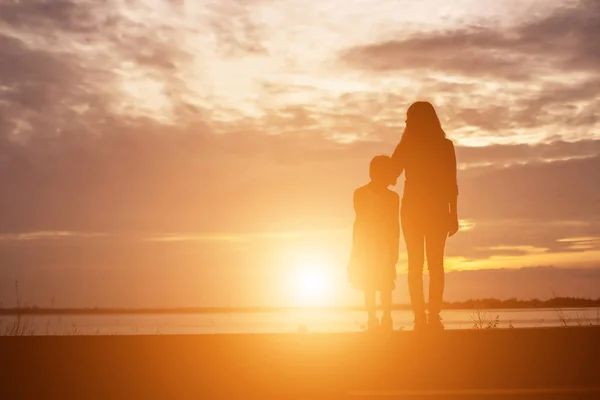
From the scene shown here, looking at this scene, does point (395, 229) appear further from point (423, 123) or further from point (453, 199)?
point (423, 123)

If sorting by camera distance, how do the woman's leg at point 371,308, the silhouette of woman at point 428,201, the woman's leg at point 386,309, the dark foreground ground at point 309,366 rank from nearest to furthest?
the dark foreground ground at point 309,366 → the silhouette of woman at point 428,201 → the woman's leg at point 386,309 → the woman's leg at point 371,308

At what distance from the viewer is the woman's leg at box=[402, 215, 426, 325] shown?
1004 centimetres

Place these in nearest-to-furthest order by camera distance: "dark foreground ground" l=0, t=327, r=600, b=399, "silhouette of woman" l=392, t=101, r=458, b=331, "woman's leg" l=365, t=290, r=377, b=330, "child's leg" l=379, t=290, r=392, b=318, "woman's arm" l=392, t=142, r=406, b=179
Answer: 1. "dark foreground ground" l=0, t=327, r=600, b=399
2. "silhouette of woman" l=392, t=101, r=458, b=331
3. "woman's arm" l=392, t=142, r=406, b=179
4. "child's leg" l=379, t=290, r=392, b=318
5. "woman's leg" l=365, t=290, r=377, b=330

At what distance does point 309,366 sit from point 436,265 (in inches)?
126

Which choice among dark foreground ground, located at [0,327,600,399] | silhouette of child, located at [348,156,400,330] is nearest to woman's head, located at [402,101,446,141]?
silhouette of child, located at [348,156,400,330]

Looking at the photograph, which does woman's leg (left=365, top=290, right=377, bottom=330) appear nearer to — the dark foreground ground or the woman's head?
the dark foreground ground

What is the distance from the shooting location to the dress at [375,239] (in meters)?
11.7

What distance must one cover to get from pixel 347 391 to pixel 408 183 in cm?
421

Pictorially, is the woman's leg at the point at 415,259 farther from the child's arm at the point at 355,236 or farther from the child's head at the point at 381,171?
the child's arm at the point at 355,236

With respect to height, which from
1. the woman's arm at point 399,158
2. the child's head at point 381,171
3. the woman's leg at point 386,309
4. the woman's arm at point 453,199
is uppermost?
the child's head at point 381,171

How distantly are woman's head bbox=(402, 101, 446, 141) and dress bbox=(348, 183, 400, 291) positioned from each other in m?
1.55

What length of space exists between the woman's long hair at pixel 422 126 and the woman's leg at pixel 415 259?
1.03m

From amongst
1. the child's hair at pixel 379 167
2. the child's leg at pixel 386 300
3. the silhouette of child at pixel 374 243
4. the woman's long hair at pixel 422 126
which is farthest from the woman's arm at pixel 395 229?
the woman's long hair at pixel 422 126

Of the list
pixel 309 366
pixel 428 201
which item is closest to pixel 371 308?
pixel 428 201
